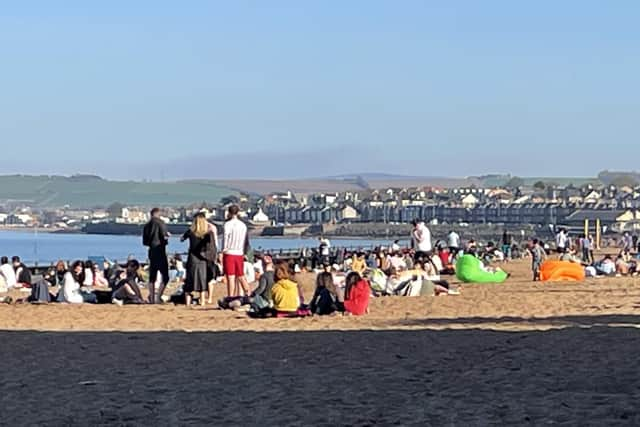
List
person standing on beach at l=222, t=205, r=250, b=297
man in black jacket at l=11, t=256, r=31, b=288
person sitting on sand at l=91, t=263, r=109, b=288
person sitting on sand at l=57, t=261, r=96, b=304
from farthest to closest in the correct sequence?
man in black jacket at l=11, t=256, r=31, b=288, person sitting on sand at l=91, t=263, r=109, b=288, person sitting on sand at l=57, t=261, r=96, b=304, person standing on beach at l=222, t=205, r=250, b=297

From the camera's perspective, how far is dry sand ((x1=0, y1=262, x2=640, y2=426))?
7.87m

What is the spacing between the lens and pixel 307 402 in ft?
27.2

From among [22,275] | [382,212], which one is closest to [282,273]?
[22,275]

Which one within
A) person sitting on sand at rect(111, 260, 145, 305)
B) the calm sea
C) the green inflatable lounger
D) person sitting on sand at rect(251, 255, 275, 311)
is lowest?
the calm sea

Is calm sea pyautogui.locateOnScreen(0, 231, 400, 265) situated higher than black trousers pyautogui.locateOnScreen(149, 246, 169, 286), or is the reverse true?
black trousers pyautogui.locateOnScreen(149, 246, 169, 286)

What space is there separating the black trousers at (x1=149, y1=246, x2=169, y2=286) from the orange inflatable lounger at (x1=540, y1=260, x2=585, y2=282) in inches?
382

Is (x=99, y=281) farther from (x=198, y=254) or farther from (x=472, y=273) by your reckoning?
(x=198, y=254)

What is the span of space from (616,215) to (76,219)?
255 feet

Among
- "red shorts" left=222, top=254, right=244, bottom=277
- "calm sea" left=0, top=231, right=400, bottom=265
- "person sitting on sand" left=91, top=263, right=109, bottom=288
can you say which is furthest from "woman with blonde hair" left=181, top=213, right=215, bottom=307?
"calm sea" left=0, top=231, right=400, bottom=265

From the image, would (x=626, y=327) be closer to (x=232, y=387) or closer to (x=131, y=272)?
(x=232, y=387)

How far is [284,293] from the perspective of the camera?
616 inches

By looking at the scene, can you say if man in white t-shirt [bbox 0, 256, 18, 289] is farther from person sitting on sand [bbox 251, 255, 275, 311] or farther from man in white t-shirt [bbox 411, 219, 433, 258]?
person sitting on sand [bbox 251, 255, 275, 311]

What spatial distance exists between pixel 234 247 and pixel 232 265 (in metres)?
0.23

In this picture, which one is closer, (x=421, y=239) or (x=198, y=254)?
(x=198, y=254)
